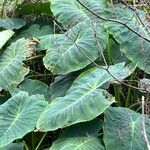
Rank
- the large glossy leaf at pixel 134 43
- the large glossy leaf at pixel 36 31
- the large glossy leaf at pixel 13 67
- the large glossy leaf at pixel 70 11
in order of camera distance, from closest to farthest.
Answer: the large glossy leaf at pixel 134 43 → the large glossy leaf at pixel 13 67 → the large glossy leaf at pixel 70 11 → the large glossy leaf at pixel 36 31

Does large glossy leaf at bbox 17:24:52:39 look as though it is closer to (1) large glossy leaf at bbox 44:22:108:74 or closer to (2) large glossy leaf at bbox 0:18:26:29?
(2) large glossy leaf at bbox 0:18:26:29

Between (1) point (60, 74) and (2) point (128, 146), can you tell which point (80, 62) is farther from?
(2) point (128, 146)

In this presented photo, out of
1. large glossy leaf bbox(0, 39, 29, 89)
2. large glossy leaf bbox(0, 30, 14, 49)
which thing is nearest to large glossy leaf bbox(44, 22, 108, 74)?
large glossy leaf bbox(0, 39, 29, 89)

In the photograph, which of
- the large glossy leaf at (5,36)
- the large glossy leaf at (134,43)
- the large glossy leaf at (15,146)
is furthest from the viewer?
the large glossy leaf at (5,36)

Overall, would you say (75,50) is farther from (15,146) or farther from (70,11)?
(15,146)

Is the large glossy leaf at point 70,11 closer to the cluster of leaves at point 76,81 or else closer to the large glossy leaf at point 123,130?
the cluster of leaves at point 76,81

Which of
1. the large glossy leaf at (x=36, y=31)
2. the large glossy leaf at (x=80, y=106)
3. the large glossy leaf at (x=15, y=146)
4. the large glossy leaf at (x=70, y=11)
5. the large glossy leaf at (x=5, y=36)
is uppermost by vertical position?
the large glossy leaf at (x=70, y=11)

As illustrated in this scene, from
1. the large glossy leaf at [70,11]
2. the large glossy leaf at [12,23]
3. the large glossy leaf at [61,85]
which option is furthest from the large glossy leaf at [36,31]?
the large glossy leaf at [61,85]

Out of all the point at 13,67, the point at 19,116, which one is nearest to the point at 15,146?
the point at 19,116
